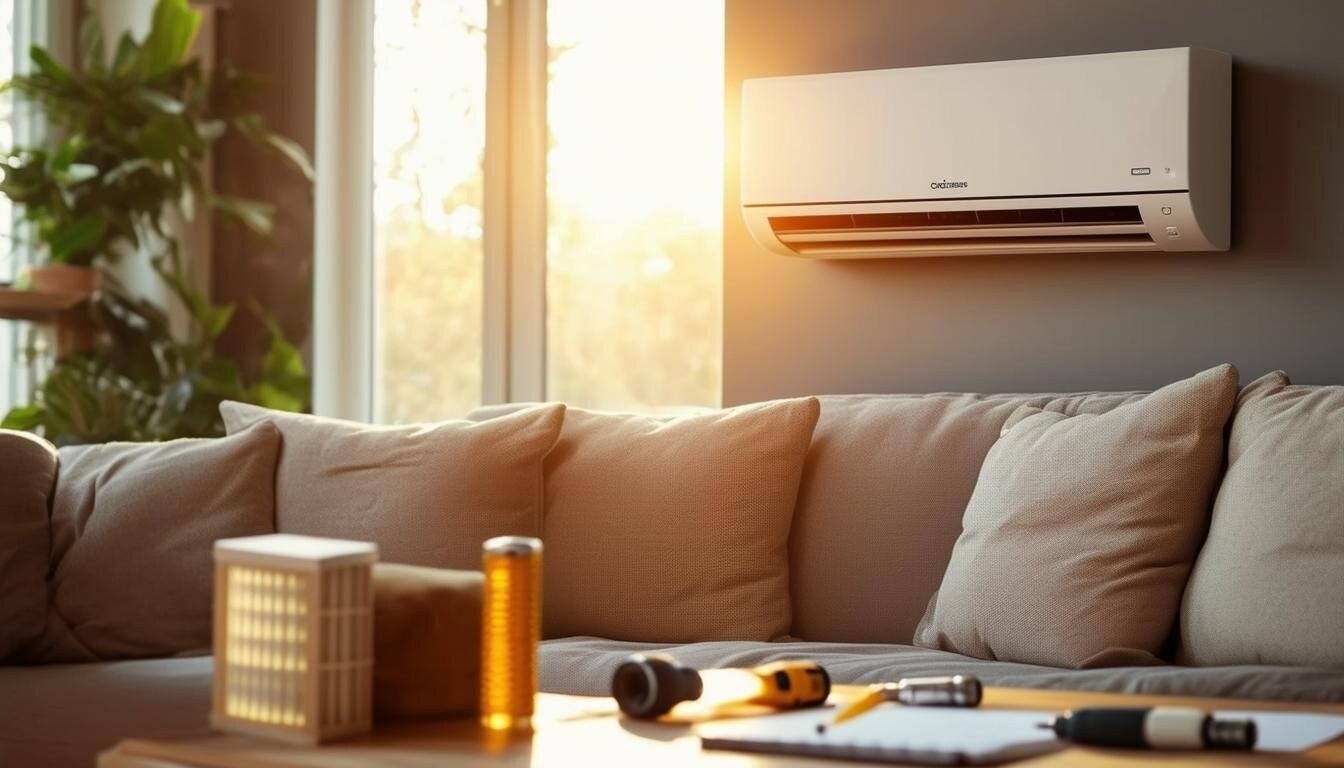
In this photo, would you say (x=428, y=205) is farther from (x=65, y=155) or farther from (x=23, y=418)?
(x=23, y=418)

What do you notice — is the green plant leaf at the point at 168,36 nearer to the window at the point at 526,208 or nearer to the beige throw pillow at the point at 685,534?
the window at the point at 526,208

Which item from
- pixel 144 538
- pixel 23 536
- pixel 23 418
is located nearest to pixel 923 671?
pixel 144 538

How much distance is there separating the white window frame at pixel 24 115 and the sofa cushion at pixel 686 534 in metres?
2.02

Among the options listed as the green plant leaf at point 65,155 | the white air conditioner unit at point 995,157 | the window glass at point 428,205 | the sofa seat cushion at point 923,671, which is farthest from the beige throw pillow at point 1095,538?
the green plant leaf at point 65,155

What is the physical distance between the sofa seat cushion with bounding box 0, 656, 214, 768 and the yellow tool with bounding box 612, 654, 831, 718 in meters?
0.91

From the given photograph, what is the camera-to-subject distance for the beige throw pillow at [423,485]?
274 cm

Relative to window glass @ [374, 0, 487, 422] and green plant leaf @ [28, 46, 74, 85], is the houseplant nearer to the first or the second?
green plant leaf @ [28, 46, 74, 85]

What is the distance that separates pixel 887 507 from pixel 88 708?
127 centimetres

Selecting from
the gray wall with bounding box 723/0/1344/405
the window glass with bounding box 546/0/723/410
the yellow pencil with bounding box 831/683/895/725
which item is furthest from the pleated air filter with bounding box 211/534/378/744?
the window glass with bounding box 546/0/723/410

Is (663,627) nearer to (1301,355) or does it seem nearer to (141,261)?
(1301,355)

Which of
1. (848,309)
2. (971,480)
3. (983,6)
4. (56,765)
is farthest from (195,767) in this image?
(983,6)

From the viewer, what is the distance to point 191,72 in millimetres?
4199

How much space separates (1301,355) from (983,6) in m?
0.88

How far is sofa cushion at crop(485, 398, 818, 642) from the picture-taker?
8.80 feet
